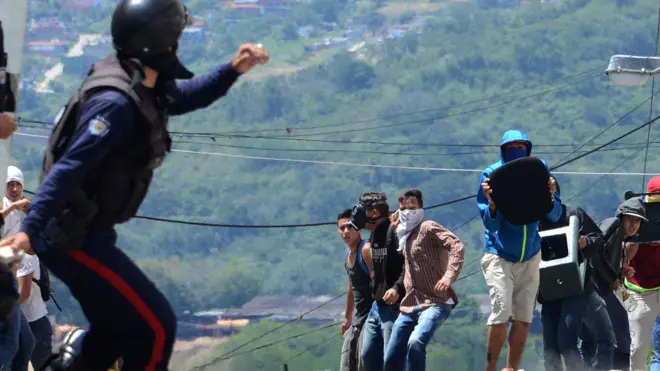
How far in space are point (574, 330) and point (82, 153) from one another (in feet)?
20.6

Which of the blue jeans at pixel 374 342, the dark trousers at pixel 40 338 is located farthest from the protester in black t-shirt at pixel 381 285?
the dark trousers at pixel 40 338

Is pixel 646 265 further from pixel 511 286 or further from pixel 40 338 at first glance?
pixel 40 338

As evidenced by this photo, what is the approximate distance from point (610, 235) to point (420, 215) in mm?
1743

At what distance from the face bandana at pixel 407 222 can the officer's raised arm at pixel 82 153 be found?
532 centimetres

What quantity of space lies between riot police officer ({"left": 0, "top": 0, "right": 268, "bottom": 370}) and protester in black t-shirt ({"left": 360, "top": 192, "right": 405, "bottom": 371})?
16.6 ft

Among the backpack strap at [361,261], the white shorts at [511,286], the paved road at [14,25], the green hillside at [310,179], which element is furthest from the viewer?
the green hillside at [310,179]

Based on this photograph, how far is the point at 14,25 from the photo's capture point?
6.93m

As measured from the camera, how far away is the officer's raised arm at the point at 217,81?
5.59 meters

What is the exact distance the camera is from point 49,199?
494 centimetres

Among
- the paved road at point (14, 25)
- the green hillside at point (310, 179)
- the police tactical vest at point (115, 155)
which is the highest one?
the paved road at point (14, 25)

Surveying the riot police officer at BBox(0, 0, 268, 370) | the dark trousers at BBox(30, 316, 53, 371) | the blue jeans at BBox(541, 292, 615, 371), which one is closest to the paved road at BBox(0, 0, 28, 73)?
the riot police officer at BBox(0, 0, 268, 370)

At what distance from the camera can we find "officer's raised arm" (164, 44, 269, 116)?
5.59 metres

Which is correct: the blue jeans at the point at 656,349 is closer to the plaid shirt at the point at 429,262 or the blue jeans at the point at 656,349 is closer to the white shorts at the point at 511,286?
the white shorts at the point at 511,286

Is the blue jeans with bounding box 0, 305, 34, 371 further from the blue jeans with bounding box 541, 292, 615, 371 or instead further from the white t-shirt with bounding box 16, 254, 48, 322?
the blue jeans with bounding box 541, 292, 615, 371
